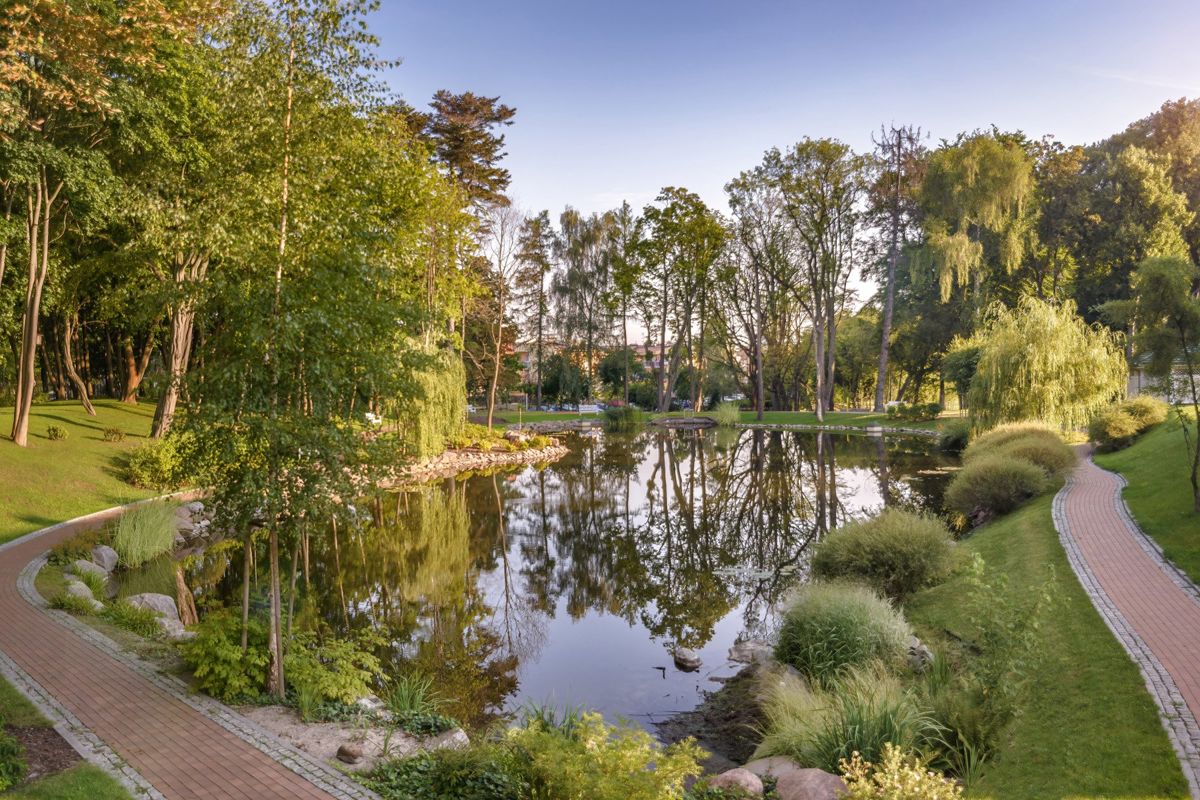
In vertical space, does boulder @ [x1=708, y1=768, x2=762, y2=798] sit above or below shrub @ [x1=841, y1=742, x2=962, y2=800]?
below

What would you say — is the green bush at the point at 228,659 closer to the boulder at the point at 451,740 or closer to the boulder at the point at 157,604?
the boulder at the point at 451,740

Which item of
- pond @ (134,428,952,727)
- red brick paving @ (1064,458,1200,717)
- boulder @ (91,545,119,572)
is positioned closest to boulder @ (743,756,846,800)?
pond @ (134,428,952,727)

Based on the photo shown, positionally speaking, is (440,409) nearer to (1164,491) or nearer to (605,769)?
(1164,491)

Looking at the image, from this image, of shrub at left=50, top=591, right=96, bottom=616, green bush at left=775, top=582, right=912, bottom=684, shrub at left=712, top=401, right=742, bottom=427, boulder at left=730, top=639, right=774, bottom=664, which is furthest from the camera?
shrub at left=712, top=401, right=742, bottom=427

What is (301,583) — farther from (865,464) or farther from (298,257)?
(865,464)

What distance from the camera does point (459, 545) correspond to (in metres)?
16.3

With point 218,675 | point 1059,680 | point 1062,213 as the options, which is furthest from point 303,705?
point 1062,213

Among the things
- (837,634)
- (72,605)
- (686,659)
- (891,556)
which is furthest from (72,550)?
(891,556)

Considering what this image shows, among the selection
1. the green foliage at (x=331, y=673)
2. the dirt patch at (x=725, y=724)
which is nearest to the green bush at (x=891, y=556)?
the dirt patch at (x=725, y=724)

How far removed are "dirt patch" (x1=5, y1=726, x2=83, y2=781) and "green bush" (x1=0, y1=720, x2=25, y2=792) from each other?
0.31 ft

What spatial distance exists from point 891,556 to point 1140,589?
11.1ft

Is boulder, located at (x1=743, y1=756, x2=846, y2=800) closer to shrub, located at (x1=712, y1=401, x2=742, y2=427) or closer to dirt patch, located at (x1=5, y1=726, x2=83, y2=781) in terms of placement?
dirt patch, located at (x1=5, y1=726, x2=83, y2=781)

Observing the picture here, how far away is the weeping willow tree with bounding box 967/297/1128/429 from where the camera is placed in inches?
1026

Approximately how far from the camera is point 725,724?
27.3ft
